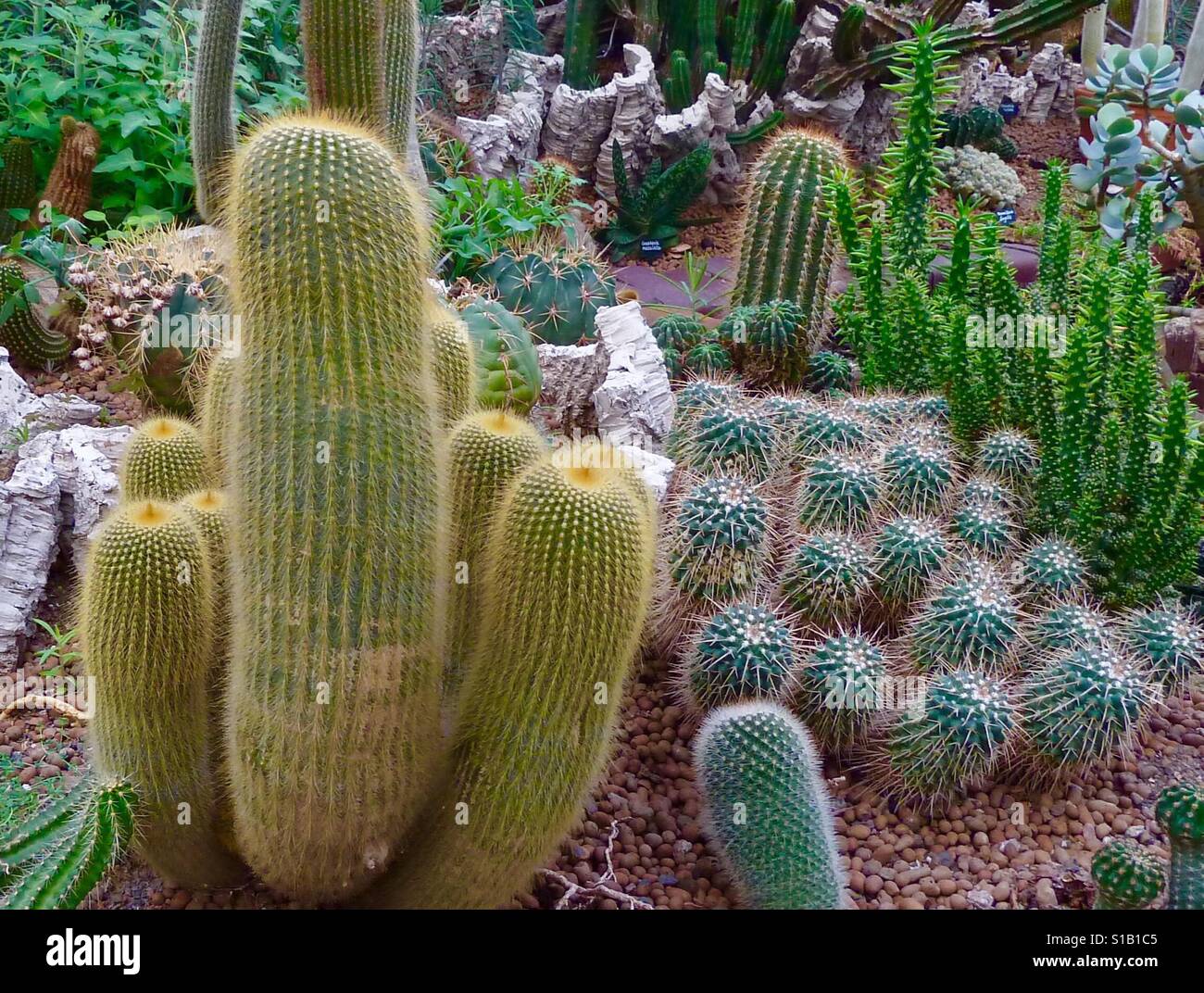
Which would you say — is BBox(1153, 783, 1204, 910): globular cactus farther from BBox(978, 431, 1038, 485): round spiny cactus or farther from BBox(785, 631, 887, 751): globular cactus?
BBox(978, 431, 1038, 485): round spiny cactus

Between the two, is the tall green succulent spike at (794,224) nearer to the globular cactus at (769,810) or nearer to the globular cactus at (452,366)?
the globular cactus at (452,366)

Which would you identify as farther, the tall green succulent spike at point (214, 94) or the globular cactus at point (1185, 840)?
the tall green succulent spike at point (214, 94)

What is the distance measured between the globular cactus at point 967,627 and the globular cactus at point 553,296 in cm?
191

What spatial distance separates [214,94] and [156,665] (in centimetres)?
304

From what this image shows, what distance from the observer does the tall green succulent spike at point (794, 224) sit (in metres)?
4.36

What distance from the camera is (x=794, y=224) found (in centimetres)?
436

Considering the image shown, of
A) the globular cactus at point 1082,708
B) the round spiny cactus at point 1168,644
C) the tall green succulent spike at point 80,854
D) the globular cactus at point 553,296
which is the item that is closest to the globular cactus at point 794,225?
the globular cactus at point 553,296

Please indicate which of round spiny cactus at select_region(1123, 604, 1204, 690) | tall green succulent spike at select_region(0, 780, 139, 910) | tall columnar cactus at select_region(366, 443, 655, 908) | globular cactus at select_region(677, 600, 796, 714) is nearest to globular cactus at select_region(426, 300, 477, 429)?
tall columnar cactus at select_region(366, 443, 655, 908)

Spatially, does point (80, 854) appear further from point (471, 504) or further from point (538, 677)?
point (471, 504)

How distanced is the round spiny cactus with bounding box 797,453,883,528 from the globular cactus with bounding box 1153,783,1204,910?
1180 mm

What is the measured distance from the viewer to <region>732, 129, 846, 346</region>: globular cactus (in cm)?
435

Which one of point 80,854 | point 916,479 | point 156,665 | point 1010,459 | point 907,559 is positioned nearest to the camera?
point 80,854

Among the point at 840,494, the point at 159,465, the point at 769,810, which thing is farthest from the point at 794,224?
the point at 159,465
